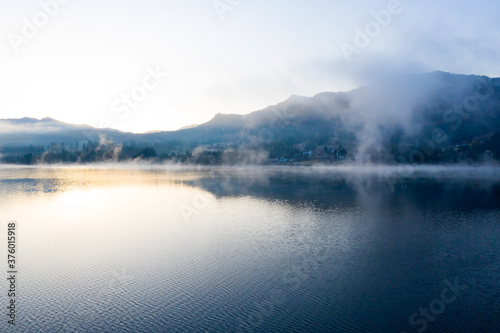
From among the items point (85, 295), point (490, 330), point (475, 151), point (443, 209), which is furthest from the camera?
point (475, 151)

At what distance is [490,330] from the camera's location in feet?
46.3

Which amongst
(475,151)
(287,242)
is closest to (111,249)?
(287,242)

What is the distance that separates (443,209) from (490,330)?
35.0m

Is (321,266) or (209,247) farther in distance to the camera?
(209,247)

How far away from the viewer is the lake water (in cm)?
1512

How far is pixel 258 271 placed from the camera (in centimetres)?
2106

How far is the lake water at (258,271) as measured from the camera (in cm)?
1512

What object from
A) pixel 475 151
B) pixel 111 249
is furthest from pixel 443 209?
pixel 475 151

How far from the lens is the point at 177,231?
108 feet

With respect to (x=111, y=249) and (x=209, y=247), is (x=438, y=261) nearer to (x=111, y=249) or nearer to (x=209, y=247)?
(x=209, y=247)

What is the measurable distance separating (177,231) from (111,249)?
7.44 m

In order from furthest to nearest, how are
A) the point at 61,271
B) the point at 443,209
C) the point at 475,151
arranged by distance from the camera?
the point at 475,151 < the point at 443,209 < the point at 61,271

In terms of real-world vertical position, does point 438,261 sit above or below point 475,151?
below

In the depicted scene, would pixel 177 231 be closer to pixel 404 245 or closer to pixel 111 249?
pixel 111 249
